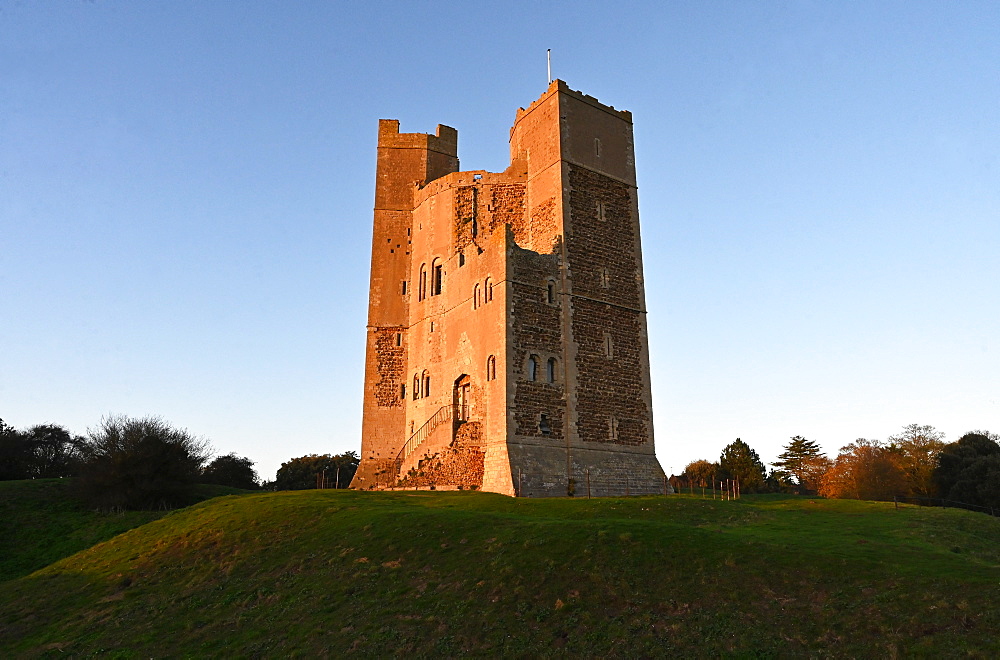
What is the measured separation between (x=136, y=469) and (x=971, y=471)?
149 ft

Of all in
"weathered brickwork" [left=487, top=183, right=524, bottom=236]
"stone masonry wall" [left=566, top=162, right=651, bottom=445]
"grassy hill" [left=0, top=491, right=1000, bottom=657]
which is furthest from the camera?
"weathered brickwork" [left=487, top=183, right=524, bottom=236]

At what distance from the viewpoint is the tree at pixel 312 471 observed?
64825 mm

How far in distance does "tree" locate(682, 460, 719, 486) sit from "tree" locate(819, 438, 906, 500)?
12.8m

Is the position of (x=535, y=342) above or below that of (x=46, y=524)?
above

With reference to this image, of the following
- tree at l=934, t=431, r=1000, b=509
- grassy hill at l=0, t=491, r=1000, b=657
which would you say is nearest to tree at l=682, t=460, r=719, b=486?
tree at l=934, t=431, r=1000, b=509

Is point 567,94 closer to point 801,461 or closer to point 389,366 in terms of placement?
point 389,366

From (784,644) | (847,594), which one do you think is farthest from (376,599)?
(847,594)

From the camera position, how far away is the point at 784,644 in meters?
13.3

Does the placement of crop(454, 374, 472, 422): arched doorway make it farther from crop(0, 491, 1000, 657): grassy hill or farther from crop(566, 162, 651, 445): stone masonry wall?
crop(0, 491, 1000, 657): grassy hill

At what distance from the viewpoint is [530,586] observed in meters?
16.8

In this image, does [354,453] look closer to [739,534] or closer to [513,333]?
[513,333]

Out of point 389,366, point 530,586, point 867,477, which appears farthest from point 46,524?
point 867,477

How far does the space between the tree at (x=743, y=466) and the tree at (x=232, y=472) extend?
38.0 metres

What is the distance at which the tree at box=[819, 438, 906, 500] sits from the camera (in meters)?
47.8
